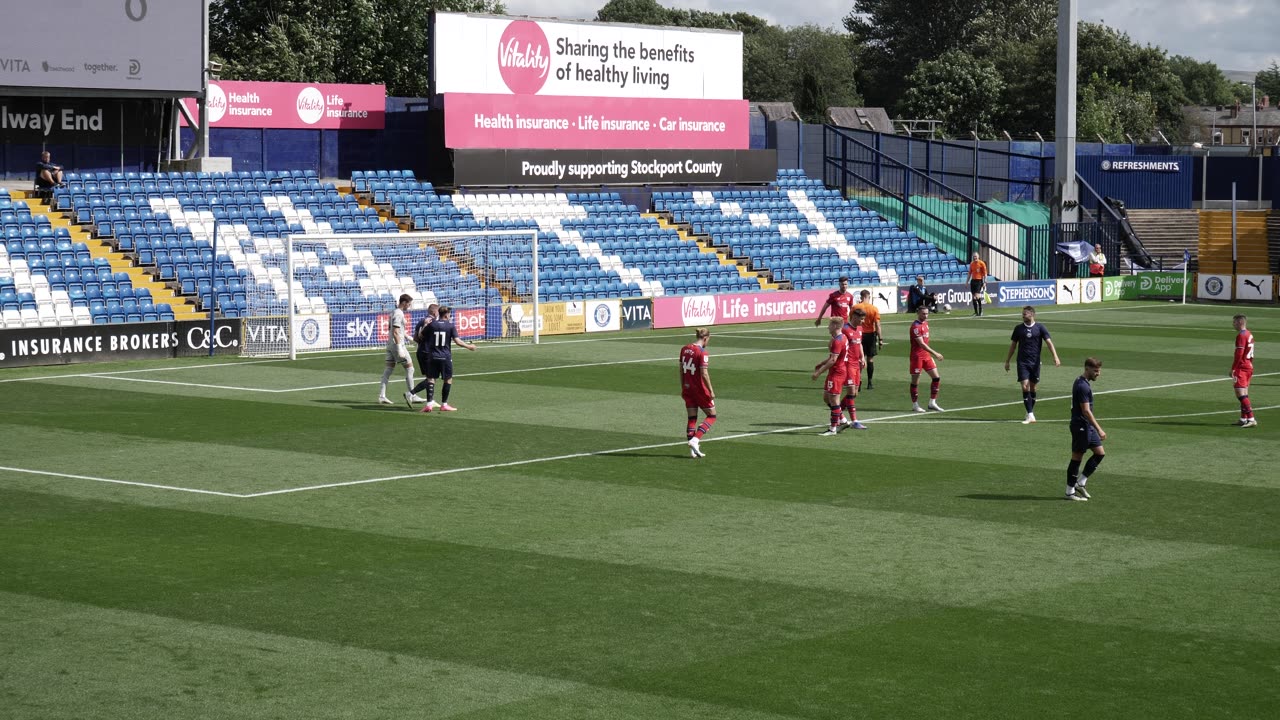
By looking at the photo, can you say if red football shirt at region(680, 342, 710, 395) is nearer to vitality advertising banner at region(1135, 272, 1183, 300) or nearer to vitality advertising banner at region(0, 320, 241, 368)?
vitality advertising banner at region(0, 320, 241, 368)

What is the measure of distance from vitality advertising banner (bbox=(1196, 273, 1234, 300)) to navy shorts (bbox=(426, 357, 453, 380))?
129 ft

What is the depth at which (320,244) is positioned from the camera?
140ft

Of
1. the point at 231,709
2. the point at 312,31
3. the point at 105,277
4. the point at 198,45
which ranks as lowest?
the point at 231,709

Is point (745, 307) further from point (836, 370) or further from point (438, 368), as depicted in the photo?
point (836, 370)

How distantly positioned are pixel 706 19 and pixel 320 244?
9281cm

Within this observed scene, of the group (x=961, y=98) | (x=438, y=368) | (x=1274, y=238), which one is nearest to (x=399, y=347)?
(x=438, y=368)

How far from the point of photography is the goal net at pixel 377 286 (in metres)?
37.5

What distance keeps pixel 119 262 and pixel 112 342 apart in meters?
5.23

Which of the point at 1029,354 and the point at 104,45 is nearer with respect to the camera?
the point at 1029,354

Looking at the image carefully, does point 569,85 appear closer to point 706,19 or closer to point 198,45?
point 198,45

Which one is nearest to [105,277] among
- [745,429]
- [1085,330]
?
[745,429]

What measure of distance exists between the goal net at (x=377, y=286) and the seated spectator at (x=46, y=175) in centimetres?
563

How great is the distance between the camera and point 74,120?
4388cm

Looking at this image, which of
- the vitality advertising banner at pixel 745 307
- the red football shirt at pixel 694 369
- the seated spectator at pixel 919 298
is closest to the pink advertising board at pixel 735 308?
the vitality advertising banner at pixel 745 307
